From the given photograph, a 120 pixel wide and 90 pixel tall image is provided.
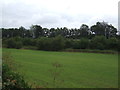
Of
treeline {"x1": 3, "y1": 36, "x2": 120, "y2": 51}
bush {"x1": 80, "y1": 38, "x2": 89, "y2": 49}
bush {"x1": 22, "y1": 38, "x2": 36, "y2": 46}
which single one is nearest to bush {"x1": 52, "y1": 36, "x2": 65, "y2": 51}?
treeline {"x1": 3, "y1": 36, "x2": 120, "y2": 51}

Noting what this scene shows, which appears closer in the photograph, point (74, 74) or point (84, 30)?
point (74, 74)

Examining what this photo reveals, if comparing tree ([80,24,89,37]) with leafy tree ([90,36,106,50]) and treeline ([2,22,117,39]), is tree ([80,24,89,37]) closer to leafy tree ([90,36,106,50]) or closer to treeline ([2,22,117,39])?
treeline ([2,22,117,39])

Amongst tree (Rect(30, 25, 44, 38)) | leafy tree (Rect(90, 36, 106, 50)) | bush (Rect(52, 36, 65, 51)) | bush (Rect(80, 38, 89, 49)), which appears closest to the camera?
leafy tree (Rect(90, 36, 106, 50))

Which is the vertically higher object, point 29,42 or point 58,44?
point 29,42

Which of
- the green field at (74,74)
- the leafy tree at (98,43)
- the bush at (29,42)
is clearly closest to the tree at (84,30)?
the leafy tree at (98,43)

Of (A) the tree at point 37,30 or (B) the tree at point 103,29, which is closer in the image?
(B) the tree at point 103,29

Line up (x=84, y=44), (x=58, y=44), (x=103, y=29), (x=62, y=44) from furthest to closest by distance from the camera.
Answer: (x=103, y=29)
(x=84, y=44)
(x=62, y=44)
(x=58, y=44)

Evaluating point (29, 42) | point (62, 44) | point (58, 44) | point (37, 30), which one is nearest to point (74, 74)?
point (58, 44)

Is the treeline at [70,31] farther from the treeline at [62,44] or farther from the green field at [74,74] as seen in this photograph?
the green field at [74,74]

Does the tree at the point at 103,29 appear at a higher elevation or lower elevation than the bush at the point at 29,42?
higher

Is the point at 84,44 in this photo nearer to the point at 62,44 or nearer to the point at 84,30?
the point at 62,44

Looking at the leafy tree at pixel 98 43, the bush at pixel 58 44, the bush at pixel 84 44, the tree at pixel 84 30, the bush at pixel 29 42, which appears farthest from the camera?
the tree at pixel 84 30

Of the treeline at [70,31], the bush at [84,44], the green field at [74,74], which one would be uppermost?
the treeline at [70,31]

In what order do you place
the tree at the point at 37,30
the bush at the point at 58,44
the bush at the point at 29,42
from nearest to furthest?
the bush at the point at 58,44
the bush at the point at 29,42
the tree at the point at 37,30
